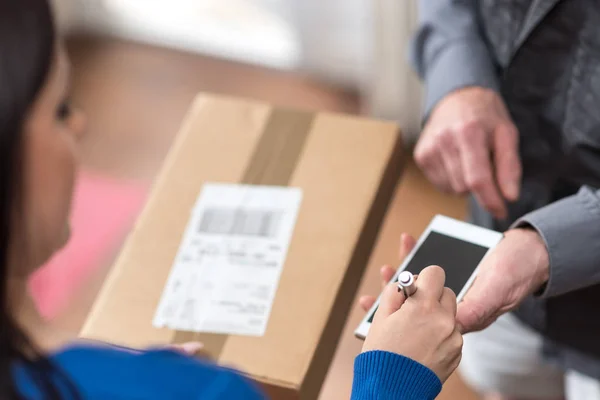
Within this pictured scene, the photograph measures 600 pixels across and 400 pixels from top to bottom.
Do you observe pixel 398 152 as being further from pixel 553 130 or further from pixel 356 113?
pixel 356 113

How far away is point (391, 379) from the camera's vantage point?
757mm

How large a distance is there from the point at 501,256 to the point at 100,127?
5.18ft

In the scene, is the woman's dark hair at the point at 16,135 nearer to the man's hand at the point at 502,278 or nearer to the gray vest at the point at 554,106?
the man's hand at the point at 502,278

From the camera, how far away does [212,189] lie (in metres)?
1.05

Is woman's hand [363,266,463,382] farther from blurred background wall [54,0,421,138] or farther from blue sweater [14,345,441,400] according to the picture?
blurred background wall [54,0,421,138]

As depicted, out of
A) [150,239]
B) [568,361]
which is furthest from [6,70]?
[568,361]

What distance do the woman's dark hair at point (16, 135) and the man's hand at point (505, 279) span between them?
43 cm

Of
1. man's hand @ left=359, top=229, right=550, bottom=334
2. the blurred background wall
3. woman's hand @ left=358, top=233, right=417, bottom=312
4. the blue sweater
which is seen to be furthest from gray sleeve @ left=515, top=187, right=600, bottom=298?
the blurred background wall

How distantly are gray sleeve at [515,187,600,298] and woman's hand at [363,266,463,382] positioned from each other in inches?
6.0

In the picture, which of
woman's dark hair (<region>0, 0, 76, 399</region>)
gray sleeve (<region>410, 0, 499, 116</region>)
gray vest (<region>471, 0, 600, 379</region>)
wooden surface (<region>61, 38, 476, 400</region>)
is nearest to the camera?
woman's dark hair (<region>0, 0, 76, 399</region>)

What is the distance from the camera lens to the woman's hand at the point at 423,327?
31.0 inches

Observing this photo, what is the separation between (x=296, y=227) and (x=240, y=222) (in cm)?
7

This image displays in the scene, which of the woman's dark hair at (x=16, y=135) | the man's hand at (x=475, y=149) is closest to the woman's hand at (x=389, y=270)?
the man's hand at (x=475, y=149)

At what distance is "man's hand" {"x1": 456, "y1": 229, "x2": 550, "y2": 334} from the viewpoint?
0.87 metres
